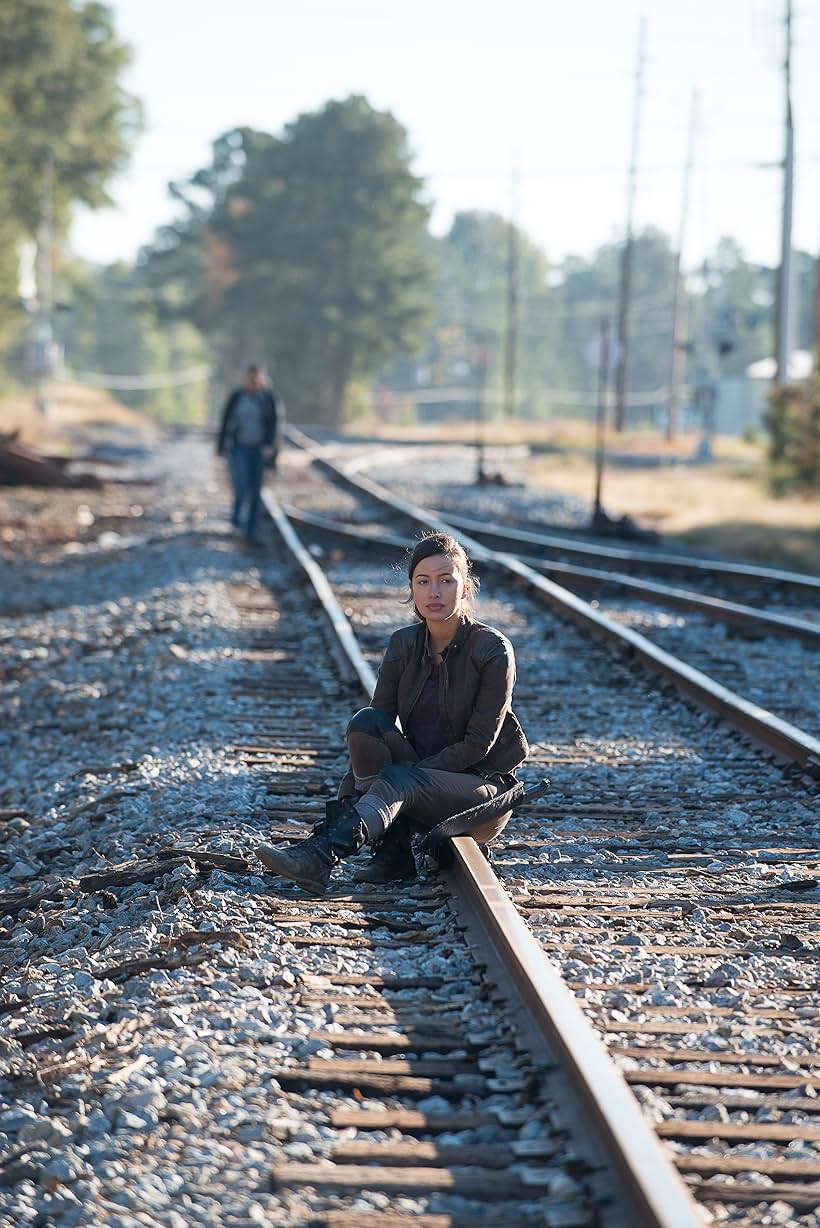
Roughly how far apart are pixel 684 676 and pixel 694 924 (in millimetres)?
4053

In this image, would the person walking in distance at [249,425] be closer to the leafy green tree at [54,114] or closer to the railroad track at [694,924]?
the railroad track at [694,924]

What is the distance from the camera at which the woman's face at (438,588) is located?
17.9 ft

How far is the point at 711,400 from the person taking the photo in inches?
1772

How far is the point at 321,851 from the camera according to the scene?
5141 millimetres

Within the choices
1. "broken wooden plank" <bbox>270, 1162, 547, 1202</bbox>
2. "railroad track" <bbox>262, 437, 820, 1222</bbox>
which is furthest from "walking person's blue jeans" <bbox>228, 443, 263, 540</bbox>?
"broken wooden plank" <bbox>270, 1162, 547, 1202</bbox>

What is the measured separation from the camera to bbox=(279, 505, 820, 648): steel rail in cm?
1108

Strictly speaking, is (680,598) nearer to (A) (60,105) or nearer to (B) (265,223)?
(A) (60,105)

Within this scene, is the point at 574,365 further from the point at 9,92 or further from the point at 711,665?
the point at 711,665

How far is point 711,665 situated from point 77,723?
376 cm

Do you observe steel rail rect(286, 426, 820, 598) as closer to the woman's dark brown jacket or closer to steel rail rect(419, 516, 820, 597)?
steel rail rect(419, 516, 820, 597)

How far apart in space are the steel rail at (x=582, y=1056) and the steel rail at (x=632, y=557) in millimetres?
8958

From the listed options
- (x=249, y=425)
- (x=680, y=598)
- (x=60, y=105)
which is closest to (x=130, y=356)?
(x=60, y=105)

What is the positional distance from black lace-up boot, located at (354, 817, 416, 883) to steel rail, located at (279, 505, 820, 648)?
578 centimetres

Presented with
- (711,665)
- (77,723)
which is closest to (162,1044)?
(77,723)
